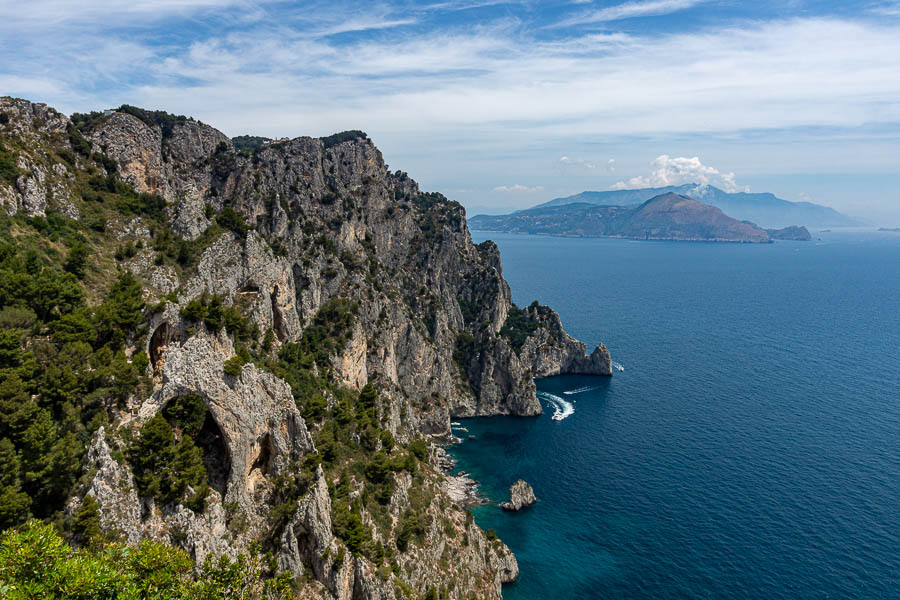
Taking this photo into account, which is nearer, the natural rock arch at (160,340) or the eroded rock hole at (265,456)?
the natural rock arch at (160,340)

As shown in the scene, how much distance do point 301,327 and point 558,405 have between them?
Answer: 71100 mm

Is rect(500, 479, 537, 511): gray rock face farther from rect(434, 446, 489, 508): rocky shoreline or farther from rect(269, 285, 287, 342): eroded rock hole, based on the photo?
rect(269, 285, 287, 342): eroded rock hole

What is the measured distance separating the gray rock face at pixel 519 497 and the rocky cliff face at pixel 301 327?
13325 mm

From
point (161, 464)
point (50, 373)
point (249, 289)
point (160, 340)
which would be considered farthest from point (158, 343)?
point (249, 289)

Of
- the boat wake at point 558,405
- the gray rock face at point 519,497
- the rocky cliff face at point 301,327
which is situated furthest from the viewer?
the boat wake at point 558,405

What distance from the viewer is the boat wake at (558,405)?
125 m

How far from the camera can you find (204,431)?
48438mm

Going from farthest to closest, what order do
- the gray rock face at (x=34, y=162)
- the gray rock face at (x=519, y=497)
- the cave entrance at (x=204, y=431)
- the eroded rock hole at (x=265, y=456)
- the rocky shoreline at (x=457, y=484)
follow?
the rocky shoreline at (x=457, y=484) < the gray rock face at (x=519, y=497) < the gray rock face at (x=34, y=162) < the eroded rock hole at (x=265, y=456) < the cave entrance at (x=204, y=431)

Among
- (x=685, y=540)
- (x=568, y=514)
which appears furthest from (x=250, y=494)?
(x=685, y=540)

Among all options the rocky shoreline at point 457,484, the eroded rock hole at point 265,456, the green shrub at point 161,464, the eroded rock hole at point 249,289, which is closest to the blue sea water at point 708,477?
the rocky shoreline at point 457,484

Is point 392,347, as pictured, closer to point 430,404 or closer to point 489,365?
point 430,404

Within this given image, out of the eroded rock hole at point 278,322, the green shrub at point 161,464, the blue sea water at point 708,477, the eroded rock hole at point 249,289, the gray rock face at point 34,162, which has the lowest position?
the blue sea water at point 708,477

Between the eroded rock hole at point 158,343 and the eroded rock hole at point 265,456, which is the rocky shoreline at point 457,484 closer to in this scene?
the eroded rock hole at point 265,456

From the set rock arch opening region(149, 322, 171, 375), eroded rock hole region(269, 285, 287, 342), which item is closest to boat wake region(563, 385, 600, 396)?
eroded rock hole region(269, 285, 287, 342)
